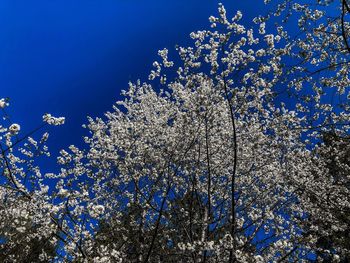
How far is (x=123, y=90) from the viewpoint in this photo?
50.9 ft

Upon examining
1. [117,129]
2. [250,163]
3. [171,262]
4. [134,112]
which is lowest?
[171,262]

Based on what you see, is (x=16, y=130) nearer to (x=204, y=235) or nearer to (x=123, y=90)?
(x=204, y=235)

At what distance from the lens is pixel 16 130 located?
4562 mm

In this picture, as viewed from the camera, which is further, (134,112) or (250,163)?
(134,112)

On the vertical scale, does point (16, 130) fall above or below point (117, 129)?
below

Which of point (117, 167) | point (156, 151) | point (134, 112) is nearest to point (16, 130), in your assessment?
point (117, 167)

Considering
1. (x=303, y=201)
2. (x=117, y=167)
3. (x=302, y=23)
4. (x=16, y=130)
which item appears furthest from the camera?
(x=117, y=167)

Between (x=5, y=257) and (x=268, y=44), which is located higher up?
(x=268, y=44)

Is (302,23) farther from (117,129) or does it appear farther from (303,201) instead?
(117,129)

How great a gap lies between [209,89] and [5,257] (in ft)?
21.4

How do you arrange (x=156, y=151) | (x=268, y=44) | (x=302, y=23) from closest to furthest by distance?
(x=302, y=23) → (x=268, y=44) → (x=156, y=151)

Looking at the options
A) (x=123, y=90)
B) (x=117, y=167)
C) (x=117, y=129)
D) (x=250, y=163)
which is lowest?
(x=117, y=167)

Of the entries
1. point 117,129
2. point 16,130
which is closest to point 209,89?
point 117,129

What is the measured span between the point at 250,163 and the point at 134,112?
17.9ft
